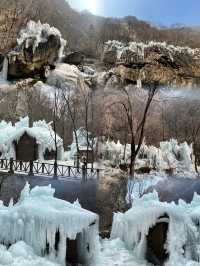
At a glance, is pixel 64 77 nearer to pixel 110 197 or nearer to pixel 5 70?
pixel 5 70

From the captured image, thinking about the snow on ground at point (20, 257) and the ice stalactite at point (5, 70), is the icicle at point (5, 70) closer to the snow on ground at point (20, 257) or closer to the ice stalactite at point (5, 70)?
the ice stalactite at point (5, 70)

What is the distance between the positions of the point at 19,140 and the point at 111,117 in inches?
228

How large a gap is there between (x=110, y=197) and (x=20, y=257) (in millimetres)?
8932

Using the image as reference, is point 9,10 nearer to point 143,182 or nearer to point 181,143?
point 181,143

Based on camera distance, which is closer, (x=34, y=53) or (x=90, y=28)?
(x=34, y=53)

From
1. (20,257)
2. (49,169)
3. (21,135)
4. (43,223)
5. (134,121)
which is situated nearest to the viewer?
(20,257)

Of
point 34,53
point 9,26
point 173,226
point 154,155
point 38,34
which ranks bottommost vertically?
point 154,155

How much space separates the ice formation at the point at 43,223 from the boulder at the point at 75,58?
28.2 m

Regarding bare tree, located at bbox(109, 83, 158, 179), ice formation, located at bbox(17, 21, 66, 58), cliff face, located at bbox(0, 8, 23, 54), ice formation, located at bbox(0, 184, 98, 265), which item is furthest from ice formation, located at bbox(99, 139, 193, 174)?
cliff face, located at bbox(0, 8, 23, 54)

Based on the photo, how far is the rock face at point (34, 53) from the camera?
32250mm

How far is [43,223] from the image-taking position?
26.0ft

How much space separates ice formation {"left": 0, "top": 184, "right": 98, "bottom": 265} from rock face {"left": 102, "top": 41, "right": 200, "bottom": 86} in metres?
22.9

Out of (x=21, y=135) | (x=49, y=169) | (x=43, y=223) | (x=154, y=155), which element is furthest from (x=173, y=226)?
(x=154, y=155)

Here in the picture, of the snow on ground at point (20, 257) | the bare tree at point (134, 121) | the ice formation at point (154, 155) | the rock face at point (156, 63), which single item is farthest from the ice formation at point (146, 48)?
the snow on ground at point (20, 257)
